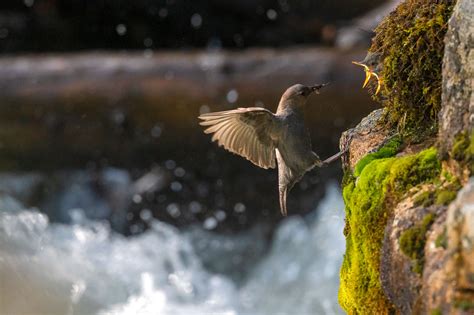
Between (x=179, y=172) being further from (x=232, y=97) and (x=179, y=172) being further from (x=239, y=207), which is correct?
(x=232, y=97)

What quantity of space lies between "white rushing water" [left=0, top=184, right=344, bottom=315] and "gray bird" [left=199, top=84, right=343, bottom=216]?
3.05m

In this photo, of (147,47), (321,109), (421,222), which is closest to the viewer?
(421,222)

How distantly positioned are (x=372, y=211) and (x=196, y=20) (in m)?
9.56

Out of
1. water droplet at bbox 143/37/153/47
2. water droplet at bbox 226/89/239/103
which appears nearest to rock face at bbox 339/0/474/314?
water droplet at bbox 226/89/239/103

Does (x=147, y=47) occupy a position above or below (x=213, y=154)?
above

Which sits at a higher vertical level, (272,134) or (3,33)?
(3,33)

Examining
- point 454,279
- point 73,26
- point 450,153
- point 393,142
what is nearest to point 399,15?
point 393,142

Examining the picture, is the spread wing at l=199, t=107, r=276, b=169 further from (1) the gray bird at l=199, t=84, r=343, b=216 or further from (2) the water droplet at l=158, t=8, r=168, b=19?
(2) the water droplet at l=158, t=8, r=168, b=19

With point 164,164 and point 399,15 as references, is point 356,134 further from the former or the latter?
point 164,164

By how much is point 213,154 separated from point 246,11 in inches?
161

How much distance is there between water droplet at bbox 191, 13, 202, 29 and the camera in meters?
12.1

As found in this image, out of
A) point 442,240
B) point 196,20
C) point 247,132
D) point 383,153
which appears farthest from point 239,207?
point 442,240

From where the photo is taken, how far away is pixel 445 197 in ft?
8.28

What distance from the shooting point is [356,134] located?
367cm
